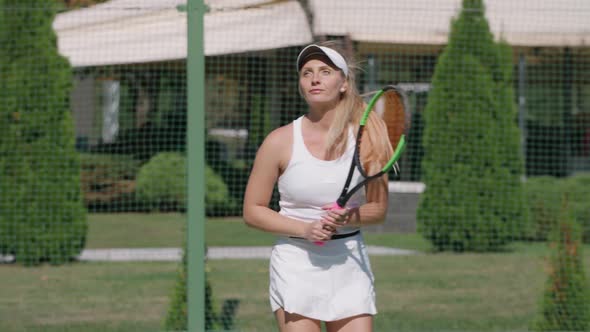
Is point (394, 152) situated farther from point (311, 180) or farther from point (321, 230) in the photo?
point (321, 230)

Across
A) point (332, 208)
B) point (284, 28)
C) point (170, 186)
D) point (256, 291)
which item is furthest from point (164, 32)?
point (332, 208)

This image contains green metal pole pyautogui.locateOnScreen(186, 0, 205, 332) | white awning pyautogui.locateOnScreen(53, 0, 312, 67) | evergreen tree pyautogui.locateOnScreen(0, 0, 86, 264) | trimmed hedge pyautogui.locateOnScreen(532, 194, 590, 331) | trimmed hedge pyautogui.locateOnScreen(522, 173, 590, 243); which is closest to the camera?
green metal pole pyautogui.locateOnScreen(186, 0, 205, 332)

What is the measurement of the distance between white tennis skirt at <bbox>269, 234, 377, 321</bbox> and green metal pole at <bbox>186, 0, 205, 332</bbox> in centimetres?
189

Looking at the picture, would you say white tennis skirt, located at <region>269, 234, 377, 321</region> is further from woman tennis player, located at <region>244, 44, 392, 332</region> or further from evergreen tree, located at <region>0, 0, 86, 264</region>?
evergreen tree, located at <region>0, 0, 86, 264</region>

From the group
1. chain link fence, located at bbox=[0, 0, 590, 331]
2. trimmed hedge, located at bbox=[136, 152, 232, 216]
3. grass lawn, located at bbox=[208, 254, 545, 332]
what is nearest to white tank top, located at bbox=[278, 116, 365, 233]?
chain link fence, located at bbox=[0, 0, 590, 331]

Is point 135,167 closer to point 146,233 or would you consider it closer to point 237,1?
point 146,233

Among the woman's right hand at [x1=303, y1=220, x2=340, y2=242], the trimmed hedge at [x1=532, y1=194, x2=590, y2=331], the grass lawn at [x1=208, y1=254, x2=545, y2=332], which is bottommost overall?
the grass lawn at [x1=208, y1=254, x2=545, y2=332]

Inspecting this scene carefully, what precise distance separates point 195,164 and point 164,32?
549 centimetres

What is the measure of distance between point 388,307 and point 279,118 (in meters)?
5.84

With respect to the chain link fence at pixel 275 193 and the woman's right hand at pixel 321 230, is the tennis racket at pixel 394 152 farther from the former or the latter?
the chain link fence at pixel 275 193

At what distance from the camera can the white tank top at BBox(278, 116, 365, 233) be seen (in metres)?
3.33

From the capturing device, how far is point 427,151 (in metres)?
10.9

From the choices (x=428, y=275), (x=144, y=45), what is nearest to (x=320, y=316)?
(x=428, y=275)

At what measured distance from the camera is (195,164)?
17.2 feet
